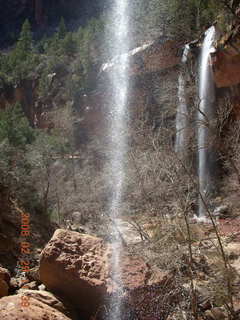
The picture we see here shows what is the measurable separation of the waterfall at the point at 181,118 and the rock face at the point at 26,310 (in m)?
4.03

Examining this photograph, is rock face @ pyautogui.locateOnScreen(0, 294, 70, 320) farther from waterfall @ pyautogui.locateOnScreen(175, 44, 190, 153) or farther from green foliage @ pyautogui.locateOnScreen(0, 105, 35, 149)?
green foliage @ pyautogui.locateOnScreen(0, 105, 35, 149)

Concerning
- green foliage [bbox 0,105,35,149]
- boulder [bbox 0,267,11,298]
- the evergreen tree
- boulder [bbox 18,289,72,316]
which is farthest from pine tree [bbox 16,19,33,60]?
boulder [bbox 18,289,72,316]

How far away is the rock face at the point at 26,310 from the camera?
5037mm

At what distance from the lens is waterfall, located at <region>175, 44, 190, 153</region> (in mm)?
9242

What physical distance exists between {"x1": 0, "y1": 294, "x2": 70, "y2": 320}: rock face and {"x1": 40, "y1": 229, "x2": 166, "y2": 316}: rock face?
840mm

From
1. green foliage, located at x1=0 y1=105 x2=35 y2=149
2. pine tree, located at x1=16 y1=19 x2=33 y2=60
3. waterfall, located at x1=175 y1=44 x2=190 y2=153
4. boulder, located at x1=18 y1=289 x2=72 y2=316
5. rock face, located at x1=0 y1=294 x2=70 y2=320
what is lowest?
rock face, located at x1=0 y1=294 x2=70 y2=320

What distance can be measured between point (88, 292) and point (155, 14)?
999 inches

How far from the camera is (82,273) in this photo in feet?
21.1

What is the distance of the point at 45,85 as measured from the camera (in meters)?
33.3

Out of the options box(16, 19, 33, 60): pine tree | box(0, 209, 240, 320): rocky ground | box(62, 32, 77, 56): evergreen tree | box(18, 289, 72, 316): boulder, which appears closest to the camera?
box(18, 289, 72, 316): boulder

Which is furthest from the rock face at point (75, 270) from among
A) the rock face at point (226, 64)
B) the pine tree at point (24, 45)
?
the pine tree at point (24, 45)

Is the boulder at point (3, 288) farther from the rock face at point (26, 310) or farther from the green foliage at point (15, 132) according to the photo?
the green foliage at point (15, 132)

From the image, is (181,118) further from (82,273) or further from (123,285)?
(82,273)

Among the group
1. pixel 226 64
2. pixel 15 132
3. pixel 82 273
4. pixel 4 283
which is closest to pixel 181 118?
pixel 82 273
